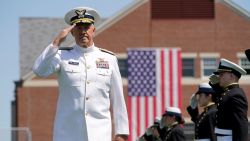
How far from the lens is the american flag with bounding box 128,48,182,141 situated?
3953 centimetres

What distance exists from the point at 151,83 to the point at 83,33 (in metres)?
33.7

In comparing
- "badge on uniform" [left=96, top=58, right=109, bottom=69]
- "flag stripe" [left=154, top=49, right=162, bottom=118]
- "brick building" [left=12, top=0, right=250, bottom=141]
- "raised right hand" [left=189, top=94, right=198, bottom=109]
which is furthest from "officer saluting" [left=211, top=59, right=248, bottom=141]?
"brick building" [left=12, top=0, right=250, bottom=141]

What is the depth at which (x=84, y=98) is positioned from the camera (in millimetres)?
7902

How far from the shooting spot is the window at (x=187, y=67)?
164ft

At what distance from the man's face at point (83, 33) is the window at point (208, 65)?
41842 millimetres

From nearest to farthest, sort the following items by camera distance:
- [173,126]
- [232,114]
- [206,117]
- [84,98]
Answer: [84,98]
[232,114]
[206,117]
[173,126]

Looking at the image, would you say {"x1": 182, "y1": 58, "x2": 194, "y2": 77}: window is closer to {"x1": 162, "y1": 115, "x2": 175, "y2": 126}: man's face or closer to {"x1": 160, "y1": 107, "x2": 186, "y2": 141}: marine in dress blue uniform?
{"x1": 160, "y1": 107, "x2": 186, "y2": 141}: marine in dress blue uniform

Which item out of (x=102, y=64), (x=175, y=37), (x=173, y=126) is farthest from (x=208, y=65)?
(x=102, y=64)

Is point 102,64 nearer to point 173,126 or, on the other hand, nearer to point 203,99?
point 203,99

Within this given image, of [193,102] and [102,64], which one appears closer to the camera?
[102,64]

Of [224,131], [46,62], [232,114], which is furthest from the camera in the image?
[224,131]

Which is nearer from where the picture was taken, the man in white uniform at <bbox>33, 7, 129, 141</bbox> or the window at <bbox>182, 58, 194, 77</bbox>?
the man in white uniform at <bbox>33, 7, 129, 141</bbox>

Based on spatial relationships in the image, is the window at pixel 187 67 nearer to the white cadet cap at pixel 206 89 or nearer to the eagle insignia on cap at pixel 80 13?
the white cadet cap at pixel 206 89

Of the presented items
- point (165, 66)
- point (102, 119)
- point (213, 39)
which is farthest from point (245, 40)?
point (102, 119)
